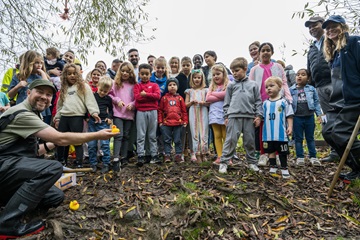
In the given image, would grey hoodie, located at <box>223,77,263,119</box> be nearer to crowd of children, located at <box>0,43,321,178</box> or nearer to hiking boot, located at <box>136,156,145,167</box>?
crowd of children, located at <box>0,43,321,178</box>

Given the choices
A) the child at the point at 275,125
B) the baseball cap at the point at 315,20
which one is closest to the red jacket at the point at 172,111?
the child at the point at 275,125

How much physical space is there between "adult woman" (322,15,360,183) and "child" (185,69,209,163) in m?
2.23

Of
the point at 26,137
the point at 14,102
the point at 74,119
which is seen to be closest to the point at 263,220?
the point at 26,137

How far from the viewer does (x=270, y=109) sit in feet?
15.5

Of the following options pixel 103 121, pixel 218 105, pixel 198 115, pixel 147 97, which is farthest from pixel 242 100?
pixel 103 121

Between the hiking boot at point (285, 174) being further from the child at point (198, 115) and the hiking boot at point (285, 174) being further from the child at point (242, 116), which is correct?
the child at point (198, 115)

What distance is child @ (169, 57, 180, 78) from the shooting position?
6508mm

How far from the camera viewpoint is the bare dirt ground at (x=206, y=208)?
3293 millimetres

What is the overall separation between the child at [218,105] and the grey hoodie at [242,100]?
0.27 meters

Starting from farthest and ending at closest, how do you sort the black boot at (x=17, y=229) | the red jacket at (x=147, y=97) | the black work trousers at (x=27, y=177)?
the red jacket at (x=147, y=97) < the black work trousers at (x=27, y=177) < the black boot at (x=17, y=229)

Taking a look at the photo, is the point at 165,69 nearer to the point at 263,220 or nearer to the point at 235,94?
the point at 235,94

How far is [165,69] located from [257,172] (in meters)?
3.03

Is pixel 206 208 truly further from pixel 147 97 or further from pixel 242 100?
pixel 147 97

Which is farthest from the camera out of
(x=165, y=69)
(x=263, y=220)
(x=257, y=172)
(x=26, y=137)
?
(x=165, y=69)
